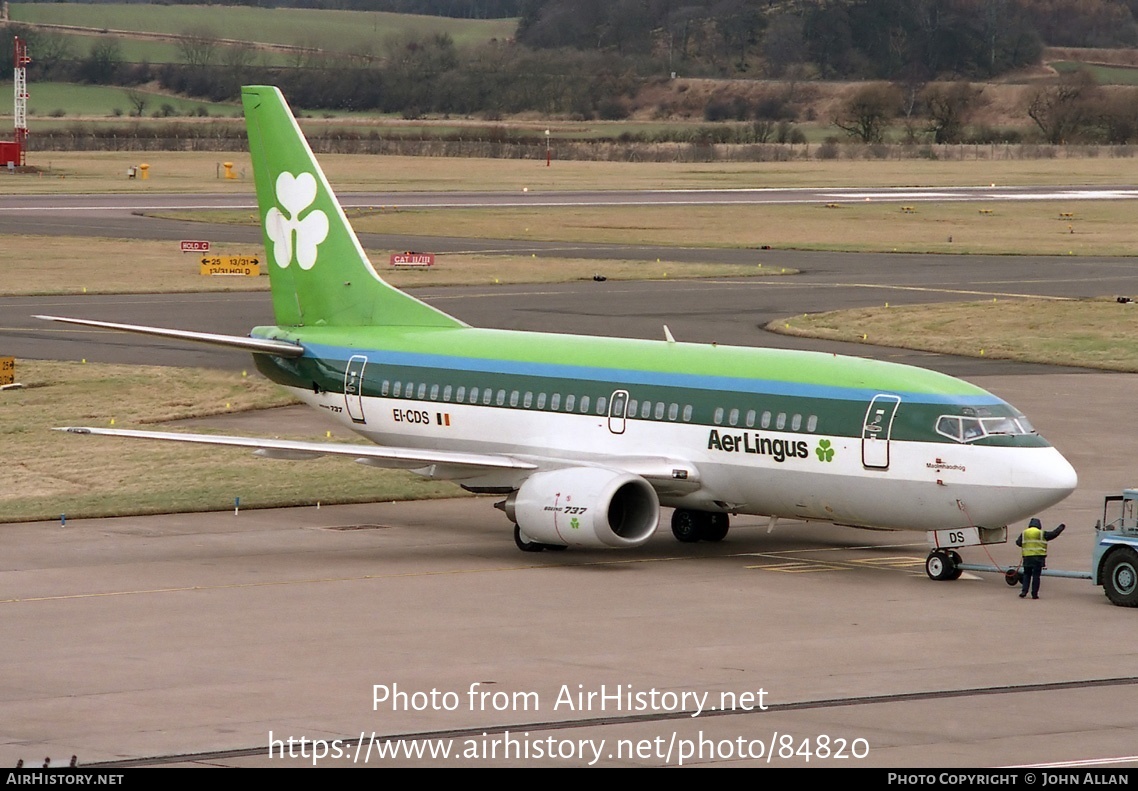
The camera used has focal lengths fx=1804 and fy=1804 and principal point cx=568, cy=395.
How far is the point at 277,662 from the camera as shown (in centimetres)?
2567

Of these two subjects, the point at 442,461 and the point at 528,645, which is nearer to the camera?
the point at 528,645

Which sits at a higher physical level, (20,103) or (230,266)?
(20,103)

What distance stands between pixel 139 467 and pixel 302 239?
7.42 m

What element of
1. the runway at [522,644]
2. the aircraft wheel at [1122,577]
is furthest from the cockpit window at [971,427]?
the aircraft wheel at [1122,577]

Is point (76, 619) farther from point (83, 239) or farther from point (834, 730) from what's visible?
point (83, 239)

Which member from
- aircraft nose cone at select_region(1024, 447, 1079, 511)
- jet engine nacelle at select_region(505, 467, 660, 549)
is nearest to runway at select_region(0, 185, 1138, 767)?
jet engine nacelle at select_region(505, 467, 660, 549)

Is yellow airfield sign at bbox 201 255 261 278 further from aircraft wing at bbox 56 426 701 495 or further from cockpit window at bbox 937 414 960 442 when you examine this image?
cockpit window at bbox 937 414 960 442

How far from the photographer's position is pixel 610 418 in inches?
1396

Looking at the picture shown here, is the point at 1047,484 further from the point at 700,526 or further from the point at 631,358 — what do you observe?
the point at 631,358

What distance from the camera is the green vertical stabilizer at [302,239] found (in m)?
40.8

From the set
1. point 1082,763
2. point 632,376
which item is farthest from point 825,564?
point 1082,763

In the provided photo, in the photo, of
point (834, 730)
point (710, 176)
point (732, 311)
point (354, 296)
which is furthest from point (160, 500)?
point (710, 176)

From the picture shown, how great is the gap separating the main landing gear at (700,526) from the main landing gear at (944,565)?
201 inches

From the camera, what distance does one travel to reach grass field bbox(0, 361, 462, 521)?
132 feet
